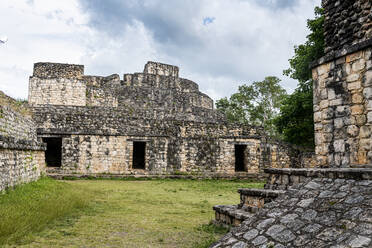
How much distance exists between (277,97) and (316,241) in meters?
26.7

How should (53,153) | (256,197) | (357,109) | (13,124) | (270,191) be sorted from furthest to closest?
(53,153), (13,124), (357,109), (256,197), (270,191)

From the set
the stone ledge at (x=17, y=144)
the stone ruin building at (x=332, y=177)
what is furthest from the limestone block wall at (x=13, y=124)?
the stone ruin building at (x=332, y=177)

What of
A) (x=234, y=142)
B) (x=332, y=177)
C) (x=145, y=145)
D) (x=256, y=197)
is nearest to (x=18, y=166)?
(x=256, y=197)

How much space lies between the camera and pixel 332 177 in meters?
3.77

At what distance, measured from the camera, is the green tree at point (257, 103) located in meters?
28.4

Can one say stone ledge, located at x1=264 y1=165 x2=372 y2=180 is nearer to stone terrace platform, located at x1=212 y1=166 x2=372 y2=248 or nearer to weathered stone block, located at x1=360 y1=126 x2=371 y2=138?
stone terrace platform, located at x1=212 y1=166 x2=372 y2=248

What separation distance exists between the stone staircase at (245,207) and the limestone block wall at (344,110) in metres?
1.52

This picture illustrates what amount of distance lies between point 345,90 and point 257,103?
2460 centimetres

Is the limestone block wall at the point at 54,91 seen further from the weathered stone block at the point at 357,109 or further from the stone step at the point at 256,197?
the weathered stone block at the point at 357,109

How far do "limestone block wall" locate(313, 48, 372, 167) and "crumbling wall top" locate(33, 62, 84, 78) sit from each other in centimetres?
1900

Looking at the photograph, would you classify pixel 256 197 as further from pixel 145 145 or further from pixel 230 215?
pixel 145 145

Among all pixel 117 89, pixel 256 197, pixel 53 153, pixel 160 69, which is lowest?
pixel 256 197

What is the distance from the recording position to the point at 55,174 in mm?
Result: 14242

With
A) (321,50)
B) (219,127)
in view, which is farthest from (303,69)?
(219,127)
